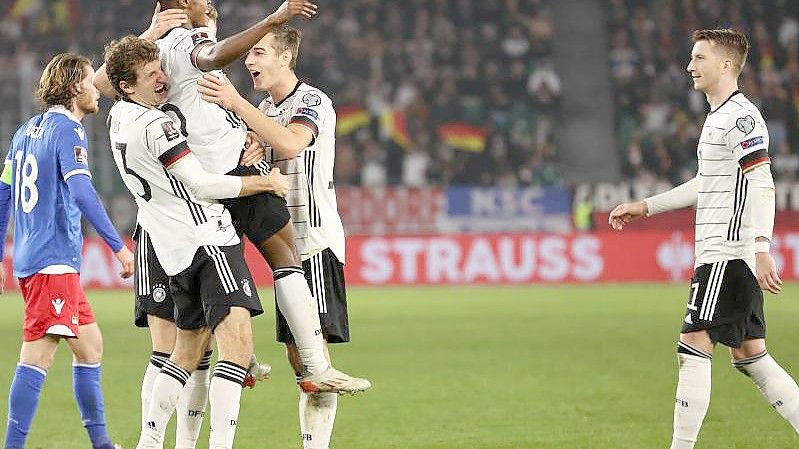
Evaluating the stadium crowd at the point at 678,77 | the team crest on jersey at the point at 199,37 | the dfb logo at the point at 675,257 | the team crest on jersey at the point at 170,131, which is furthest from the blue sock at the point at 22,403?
the stadium crowd at the point at 678,77

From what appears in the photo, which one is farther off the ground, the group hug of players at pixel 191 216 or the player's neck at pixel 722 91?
the player's neck at pixel 722 91

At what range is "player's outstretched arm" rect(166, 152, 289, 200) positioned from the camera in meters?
5.22

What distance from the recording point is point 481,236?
19531 millimetres

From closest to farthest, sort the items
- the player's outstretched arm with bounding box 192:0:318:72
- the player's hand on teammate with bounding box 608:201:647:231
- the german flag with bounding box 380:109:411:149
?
the player's outstretched arm with bounding box 192:0:318:72 < the player's hand on teammate with bounding box 608:201:647:231 < the german flag with bounding box 380:109:411:149

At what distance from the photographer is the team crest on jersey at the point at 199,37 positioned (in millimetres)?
5336

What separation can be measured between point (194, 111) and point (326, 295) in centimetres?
106

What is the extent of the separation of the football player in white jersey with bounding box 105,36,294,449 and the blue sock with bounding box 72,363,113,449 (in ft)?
2.72

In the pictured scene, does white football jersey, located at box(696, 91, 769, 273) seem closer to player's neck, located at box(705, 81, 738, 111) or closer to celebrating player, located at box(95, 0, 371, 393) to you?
player's neck, located at box(705, 81, 738, 111)

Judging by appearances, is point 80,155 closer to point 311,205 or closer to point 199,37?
point 199,37

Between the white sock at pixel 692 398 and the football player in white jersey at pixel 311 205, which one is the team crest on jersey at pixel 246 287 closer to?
the football player in white jersey at pixel 311 205

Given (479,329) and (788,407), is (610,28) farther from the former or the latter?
(788,407)

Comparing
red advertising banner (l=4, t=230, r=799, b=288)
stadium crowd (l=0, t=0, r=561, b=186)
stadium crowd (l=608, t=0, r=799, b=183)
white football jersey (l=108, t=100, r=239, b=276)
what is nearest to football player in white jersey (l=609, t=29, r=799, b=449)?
white football jersey (l=108, t=100, r=239, b=276)

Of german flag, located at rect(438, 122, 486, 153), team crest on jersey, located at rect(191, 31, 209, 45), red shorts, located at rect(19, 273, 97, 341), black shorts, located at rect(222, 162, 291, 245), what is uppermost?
german flag, located at rect(438, 122, 486, 153)

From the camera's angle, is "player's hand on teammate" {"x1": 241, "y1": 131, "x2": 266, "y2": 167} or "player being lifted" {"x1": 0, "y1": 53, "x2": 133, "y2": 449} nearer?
"player's hand on teammate" {"x1": 241, "y1": 131, "x2": 266, "y2": 167}
